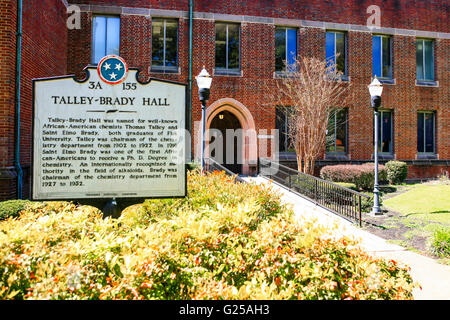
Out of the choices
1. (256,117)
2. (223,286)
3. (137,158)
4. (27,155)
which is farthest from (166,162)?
(256,117)

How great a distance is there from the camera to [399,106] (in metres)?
17.7

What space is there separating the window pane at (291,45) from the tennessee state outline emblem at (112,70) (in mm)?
13309

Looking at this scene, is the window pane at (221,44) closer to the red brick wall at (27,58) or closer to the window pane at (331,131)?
the window pane at (331,131)

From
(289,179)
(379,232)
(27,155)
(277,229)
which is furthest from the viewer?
(289,179)

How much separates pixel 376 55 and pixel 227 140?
976 cm

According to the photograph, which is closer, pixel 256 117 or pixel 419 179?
pixel 256 117

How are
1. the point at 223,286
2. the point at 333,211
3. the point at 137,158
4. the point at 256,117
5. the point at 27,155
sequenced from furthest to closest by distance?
1. the point at 256,117
2. the point at 27,155
3. the point at 333,211
4. the point at 137,158
5. the point at 223,286

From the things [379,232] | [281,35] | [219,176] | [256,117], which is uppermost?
[281,35]

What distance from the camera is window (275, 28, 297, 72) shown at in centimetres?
1645

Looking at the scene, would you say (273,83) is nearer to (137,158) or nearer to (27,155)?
(27,155)

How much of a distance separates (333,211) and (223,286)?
7.96m

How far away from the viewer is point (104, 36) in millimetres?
15023

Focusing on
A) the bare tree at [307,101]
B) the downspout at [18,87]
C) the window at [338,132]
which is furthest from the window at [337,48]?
the downspout at [18,87]

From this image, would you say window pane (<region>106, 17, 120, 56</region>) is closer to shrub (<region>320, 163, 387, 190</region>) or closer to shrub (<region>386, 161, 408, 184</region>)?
shrub (<region>320, 163, 387, 190</region>)
